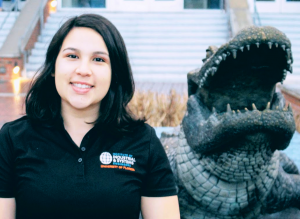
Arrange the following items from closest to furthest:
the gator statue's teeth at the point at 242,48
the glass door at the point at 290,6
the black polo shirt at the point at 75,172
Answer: the black polo shirt at the point at 75,172 → the gator statue's teeth at the point at 242,48 → the glass door at the point at 290,6

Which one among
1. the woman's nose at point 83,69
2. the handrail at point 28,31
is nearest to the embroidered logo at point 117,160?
the woman's nose at point 83,69

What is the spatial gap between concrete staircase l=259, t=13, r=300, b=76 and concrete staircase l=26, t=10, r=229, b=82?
58.2 inches

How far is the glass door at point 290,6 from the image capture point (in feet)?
47.7

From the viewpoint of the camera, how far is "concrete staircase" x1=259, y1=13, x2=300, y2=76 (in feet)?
36.1


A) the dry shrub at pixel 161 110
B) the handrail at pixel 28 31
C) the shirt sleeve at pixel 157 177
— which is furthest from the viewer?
the handrail at pixel 28 31

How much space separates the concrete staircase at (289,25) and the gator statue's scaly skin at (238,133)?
8857mm

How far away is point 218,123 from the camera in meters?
1.87

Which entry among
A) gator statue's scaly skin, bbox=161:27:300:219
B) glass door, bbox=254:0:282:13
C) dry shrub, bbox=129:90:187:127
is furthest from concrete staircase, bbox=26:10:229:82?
gator statue's scaly skin, bbox=161:27:300:219

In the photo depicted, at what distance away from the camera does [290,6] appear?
47.8 ft

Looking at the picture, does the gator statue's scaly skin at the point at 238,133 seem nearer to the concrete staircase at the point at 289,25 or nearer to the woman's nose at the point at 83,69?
the woman's nose at the point at 83,69

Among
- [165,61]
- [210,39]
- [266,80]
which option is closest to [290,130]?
[266,80]

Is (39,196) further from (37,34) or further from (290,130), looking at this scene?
(37,34)

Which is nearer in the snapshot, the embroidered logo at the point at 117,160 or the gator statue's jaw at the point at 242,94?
the embroidered logo at the point at 117,160

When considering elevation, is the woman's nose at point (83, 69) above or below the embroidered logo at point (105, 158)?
above
